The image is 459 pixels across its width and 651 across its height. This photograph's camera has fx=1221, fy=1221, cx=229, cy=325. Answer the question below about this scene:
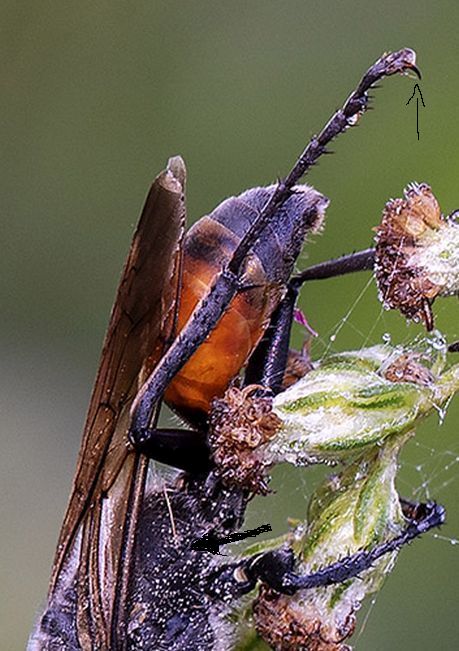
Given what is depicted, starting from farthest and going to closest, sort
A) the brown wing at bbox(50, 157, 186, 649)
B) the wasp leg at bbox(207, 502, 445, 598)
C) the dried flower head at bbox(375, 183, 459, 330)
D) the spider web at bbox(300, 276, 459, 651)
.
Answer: the spider web at bbox(300, 276, 459, 651)
the brown wing at bbox(50, 157, 186, 649)
the wasp leg at bbox(207, 502, 445, 598)
the dried flower head at bbox(375, 183, 459, 330)

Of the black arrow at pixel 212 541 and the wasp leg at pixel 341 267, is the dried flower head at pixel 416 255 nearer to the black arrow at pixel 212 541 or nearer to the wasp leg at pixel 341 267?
the wasp leg at pixel 341 267

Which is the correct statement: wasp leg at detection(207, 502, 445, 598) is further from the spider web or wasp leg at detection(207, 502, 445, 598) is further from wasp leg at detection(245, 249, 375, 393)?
the spider web

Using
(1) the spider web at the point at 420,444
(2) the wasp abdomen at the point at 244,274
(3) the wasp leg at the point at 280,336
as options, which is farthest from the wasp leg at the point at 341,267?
(1) the spider web at the point at 420,444

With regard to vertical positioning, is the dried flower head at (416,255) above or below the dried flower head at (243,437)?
above

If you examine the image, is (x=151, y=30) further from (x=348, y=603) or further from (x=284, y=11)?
(x=348, y=603)

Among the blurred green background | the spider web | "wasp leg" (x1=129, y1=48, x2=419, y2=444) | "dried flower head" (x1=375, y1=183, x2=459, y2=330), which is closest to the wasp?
"wasp leg" (x1=129, y1=48, x2=419, y2=444)
